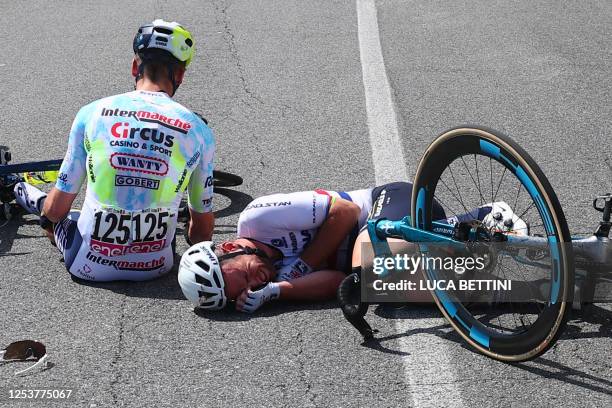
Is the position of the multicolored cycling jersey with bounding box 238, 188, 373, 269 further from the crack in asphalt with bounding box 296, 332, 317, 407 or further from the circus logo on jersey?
the crack in asphalt with bounding box 296, 332, 317, 407

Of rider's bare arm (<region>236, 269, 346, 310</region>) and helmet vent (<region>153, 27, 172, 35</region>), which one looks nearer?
rider's bare arm (<region>236, 269, 346, 310</region>)

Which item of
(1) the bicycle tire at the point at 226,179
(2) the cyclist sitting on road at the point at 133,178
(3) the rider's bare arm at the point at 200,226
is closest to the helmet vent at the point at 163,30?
(2) the cyclist sitting on road at the point at 133,178

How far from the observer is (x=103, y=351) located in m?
5.53

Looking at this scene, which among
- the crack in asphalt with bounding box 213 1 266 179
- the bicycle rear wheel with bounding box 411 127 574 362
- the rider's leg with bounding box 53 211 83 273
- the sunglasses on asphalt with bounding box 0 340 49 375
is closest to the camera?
the bicycle rear wheel with bounding box 411 127 574 362

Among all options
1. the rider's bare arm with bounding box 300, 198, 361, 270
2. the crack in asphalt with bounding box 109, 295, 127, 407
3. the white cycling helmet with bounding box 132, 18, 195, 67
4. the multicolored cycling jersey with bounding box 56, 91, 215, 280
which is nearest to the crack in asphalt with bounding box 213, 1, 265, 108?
the white cycling helmet with bounding box 132, 18, 195, 67

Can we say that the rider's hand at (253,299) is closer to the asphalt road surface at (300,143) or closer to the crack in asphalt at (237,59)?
the asphalt road surface at (300,143)

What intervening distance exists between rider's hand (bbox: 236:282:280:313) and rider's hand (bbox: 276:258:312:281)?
28 cm

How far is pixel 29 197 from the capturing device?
735 centimetres

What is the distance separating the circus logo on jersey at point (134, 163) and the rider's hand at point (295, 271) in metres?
0.97

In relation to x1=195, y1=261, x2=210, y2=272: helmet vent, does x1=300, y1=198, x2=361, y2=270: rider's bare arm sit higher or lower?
higher

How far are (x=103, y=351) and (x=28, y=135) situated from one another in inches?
165

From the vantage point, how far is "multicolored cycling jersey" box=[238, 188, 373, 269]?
6.35m

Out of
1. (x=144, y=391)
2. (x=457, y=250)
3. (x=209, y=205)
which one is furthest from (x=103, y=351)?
(x=457, y=250)

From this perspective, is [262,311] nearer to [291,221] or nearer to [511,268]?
[291,221]
